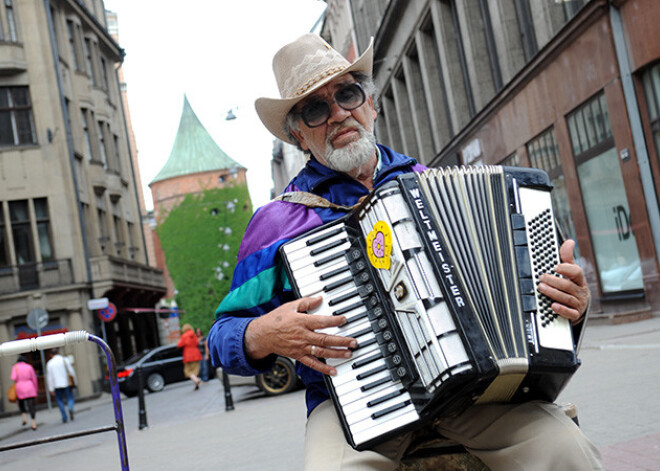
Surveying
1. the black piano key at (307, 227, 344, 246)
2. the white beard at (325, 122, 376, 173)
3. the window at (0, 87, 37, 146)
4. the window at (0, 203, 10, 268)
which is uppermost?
the window at (0, 87, 37, 146)

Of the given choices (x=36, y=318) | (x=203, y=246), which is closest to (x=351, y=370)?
(x=36, y=318)

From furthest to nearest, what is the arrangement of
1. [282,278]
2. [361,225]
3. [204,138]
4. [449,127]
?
[204,138] < [449,127] < [282,278] < [361,225]

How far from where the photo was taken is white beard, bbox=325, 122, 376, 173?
3.53 m

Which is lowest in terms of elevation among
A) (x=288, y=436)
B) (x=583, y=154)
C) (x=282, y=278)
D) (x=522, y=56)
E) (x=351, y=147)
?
(x=288, y=436)

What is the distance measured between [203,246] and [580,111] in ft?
195

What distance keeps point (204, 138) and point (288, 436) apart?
8958 cm

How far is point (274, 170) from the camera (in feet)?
374

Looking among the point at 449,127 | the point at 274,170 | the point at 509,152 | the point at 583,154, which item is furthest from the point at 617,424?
the point at 274,170

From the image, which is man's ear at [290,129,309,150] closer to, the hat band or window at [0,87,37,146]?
the hat band

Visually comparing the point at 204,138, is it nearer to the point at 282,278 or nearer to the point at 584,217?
the point at 584,217

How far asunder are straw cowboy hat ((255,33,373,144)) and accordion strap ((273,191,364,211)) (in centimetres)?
43

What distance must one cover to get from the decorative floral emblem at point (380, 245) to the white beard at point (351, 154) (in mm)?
608

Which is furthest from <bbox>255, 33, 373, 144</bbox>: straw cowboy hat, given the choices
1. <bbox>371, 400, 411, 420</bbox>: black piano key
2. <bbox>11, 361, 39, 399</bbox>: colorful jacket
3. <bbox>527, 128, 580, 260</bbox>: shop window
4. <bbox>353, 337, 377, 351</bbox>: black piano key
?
<bbox>11, 361, 39, 399</bbox>: colorful jacket

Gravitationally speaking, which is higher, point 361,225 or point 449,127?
point 449,127
